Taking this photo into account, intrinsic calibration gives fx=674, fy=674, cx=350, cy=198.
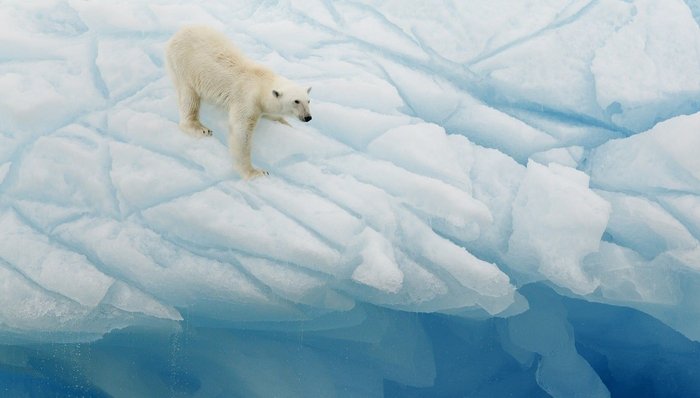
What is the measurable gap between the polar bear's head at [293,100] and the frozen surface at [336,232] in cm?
28

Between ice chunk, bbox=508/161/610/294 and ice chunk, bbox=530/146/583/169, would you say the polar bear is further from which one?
ice chunk, bbox=530/146/583/169

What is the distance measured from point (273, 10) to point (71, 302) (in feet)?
8.01

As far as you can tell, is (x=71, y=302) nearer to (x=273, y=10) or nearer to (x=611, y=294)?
(x=273, y=10)

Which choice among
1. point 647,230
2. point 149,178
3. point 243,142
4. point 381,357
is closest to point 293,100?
point 243,142

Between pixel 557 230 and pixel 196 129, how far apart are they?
6.84 ft

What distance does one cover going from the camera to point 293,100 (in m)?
3.49

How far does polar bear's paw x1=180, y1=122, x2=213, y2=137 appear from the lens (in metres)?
3.71

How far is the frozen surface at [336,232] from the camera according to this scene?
355 centimetres

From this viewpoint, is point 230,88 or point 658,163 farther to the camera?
point 658,163

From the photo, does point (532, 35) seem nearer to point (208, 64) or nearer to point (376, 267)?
point (376, 267)

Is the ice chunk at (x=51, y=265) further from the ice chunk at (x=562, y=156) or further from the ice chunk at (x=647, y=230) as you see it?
the ice chunk at (x=647, y=230)

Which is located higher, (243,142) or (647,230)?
(243,142)

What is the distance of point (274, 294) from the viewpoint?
357 centimetres

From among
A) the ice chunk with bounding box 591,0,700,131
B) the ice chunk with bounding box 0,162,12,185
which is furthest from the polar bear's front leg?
the ice chunk with bounding box 591,0,700,131
